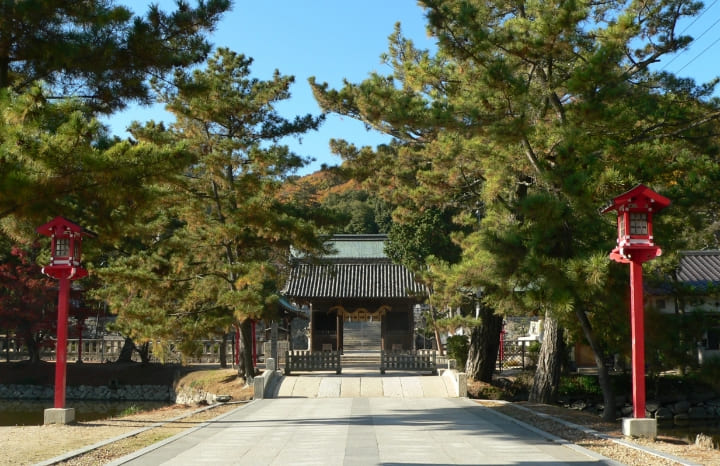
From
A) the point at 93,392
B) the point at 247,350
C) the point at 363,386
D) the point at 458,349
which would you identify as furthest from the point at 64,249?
the point at 93,392

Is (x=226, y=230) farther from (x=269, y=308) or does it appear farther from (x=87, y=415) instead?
(x=87, y=415)

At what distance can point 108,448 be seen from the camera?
30.7ft

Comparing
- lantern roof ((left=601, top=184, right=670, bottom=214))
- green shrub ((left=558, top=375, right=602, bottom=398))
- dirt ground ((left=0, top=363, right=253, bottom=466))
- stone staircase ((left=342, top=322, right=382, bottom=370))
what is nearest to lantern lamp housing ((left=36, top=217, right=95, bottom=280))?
dirt ground ((left=0, top=363, right=253, bottom=466))

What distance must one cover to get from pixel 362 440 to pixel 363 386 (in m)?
9.19

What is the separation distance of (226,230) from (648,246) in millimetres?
10141

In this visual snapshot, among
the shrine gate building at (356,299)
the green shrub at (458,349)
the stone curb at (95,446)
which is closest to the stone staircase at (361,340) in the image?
the shrine gate building at (356,299)

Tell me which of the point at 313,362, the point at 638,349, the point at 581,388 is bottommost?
the point at 581,388

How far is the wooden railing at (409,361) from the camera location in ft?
71.2

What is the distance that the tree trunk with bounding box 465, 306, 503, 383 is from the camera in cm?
1964

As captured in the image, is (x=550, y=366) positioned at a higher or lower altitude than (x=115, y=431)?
higher

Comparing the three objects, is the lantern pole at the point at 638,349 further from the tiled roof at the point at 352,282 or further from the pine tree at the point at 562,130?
the tiled roof at the point at 352,282

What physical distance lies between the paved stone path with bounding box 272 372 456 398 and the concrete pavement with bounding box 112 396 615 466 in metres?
3.27

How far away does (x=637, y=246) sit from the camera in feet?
34.2

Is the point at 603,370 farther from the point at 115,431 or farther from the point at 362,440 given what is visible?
the point at 115,431
